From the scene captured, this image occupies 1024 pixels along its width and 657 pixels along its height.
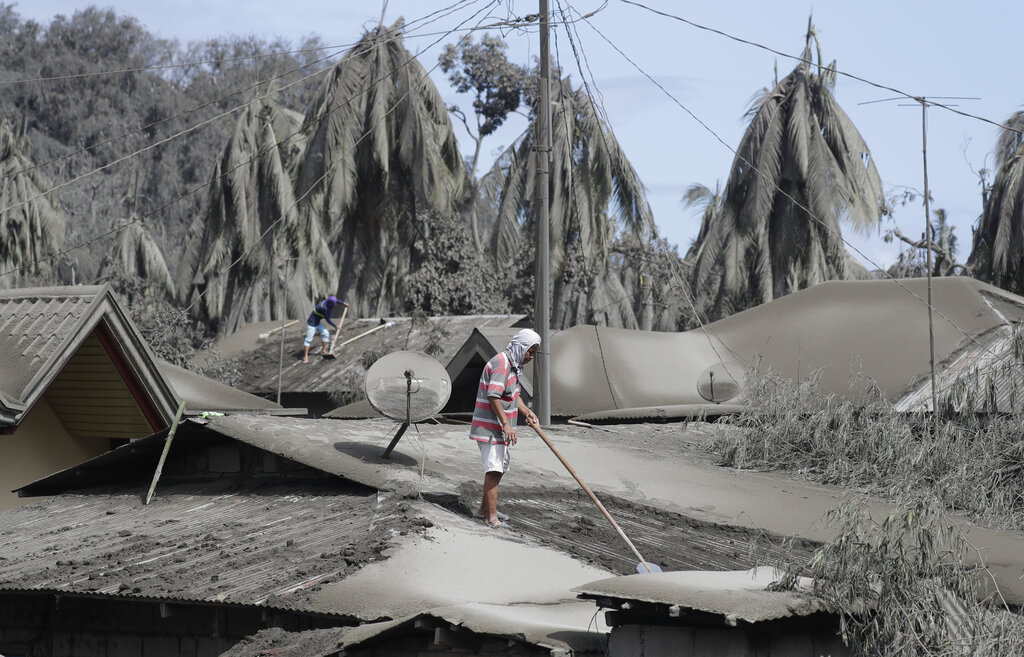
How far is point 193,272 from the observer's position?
4319cm

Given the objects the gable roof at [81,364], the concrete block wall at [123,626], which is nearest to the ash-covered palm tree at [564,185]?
the gable roof at [81,364]

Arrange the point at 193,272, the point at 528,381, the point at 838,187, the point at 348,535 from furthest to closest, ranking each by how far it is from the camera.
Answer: the point at 193,272
the point at 838,187
the point at 528,381
the point at 348,535

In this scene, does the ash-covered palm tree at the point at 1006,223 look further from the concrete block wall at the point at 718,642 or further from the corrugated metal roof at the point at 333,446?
the concrete block wall at the point at 718,642

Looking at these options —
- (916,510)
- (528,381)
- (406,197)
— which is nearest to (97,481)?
(916,510)

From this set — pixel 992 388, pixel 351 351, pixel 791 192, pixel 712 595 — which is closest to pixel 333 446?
pixel 712 595

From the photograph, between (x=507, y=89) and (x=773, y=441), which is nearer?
(x=773, y=441)

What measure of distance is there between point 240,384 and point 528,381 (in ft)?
30.2

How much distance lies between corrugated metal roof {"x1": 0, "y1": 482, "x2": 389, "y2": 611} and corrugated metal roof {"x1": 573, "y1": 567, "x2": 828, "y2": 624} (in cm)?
195

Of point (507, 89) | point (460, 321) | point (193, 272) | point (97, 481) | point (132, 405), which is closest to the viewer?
point (97, 481)

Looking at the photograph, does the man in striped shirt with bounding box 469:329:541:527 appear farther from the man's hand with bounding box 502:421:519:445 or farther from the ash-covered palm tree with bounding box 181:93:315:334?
the ash-covered palm tree with bounding box 181:93:315:334

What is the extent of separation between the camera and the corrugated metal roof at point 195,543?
7.75 meters

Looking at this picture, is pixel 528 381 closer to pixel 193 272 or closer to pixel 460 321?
pixel 460 321

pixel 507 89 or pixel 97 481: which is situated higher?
pixel 507 89

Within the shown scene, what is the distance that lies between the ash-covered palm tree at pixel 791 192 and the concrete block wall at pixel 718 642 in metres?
28.5
